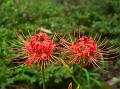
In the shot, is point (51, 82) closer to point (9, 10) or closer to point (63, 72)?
point (63, 72)

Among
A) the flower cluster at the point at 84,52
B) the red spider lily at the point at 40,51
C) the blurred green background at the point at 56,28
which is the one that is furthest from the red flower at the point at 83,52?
the blurred green background at the point at 56,28

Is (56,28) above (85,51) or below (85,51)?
above

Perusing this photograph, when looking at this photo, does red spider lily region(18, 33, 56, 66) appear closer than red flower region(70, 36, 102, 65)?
Yes

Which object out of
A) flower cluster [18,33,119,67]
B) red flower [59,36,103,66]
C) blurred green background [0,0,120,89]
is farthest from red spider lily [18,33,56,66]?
blurred green background [0,0,120,89]

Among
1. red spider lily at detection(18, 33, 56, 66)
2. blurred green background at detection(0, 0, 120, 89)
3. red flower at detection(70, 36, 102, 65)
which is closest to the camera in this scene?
red spider lily at detection(18, 33, 56, 66)

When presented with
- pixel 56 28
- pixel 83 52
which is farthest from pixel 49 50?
pixel 56 28

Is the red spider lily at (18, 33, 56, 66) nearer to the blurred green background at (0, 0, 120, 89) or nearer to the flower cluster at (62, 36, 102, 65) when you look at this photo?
the flower cluster at (62, 36, 102, 65)

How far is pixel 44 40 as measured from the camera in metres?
3.22

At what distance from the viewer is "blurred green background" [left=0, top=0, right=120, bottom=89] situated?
4840 mm

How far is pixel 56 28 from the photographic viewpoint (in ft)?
20.4

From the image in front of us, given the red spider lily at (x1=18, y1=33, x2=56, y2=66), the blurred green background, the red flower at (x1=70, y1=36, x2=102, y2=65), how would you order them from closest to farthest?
the red spider lily at (x1=18, y1=33, x2=56, y2=66) < the red flower at (x1=70, y1=36, x2=102, y2=65) < the blurred green background

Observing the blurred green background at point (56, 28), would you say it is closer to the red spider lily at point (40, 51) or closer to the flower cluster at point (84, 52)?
the flower cluster at point (84, 52)

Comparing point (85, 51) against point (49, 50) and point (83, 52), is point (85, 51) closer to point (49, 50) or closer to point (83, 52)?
point (83, 52)

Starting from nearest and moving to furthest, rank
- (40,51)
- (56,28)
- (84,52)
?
1. (40,51)
2. (84,52)
3. (56,28)
